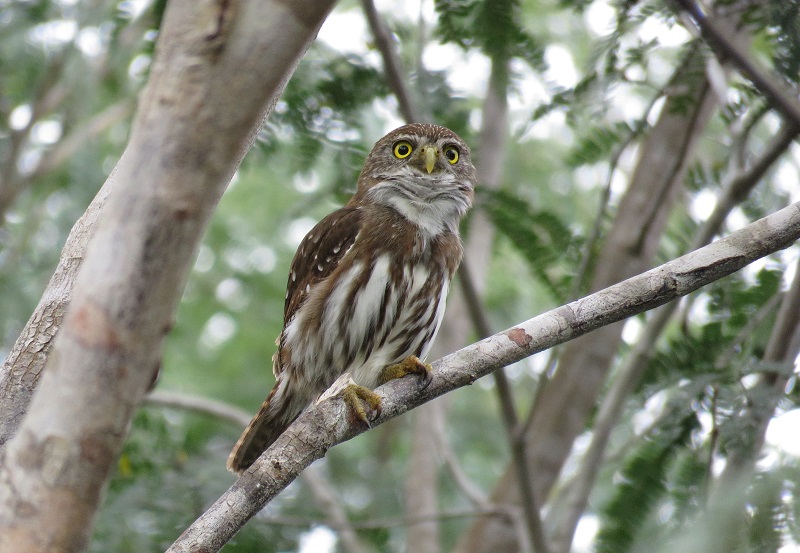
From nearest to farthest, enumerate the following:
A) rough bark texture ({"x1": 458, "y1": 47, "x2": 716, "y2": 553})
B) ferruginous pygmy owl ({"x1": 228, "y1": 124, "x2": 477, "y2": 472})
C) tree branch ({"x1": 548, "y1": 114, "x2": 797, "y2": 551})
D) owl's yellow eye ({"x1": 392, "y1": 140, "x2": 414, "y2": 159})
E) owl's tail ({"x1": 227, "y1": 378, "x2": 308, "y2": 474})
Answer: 1. ferruginous pygmy owl ({"x1": 228, "y1": 124, "x2": 477, "y2": 472})
2. owl's tail ({"x1": 227, "y1": 378, "x2": 308, "y2": 474})
3. tree branch ({"x1": 548, "y1": 114, "x2": 797, "y2": 551})
4. owl's yellow eye ({"x1": 392, "y1": 140, "x2": 414, "y2": 159})
5. rough bark texture ({"x1": 458, "y1": 47, "x2": 716, "y2": 553})

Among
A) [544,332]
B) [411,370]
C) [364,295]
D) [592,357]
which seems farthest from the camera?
[592,357]

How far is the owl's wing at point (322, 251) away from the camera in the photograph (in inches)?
149

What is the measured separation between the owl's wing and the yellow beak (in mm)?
441

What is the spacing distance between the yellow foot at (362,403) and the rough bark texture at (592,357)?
6.31 ft

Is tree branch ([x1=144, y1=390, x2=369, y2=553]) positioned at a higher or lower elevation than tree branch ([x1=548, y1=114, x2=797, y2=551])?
lower

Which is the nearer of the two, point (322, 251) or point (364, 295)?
point (364, 295)

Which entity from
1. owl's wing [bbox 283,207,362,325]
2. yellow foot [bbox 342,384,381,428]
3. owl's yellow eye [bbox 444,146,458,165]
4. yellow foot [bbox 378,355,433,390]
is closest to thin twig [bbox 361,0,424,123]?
owl's yellow eye [bbox 444,146,458,165]

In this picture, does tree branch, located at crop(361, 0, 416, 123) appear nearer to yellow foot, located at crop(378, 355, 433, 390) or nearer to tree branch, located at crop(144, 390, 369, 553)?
yellow foot, located at crop(378, 355, 433, 390)

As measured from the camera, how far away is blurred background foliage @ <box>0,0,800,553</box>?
3.81 meters

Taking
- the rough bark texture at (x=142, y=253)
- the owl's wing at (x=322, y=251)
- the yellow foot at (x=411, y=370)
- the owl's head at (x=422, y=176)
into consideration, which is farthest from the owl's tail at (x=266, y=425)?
the rough bark texture at (x=142, y=253)

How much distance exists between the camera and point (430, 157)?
4207 mm

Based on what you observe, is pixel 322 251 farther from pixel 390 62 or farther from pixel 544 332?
pixel 544 332

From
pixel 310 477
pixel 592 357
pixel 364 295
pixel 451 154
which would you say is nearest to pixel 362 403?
pixel 364 295

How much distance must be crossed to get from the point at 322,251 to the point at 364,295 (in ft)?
0.93
